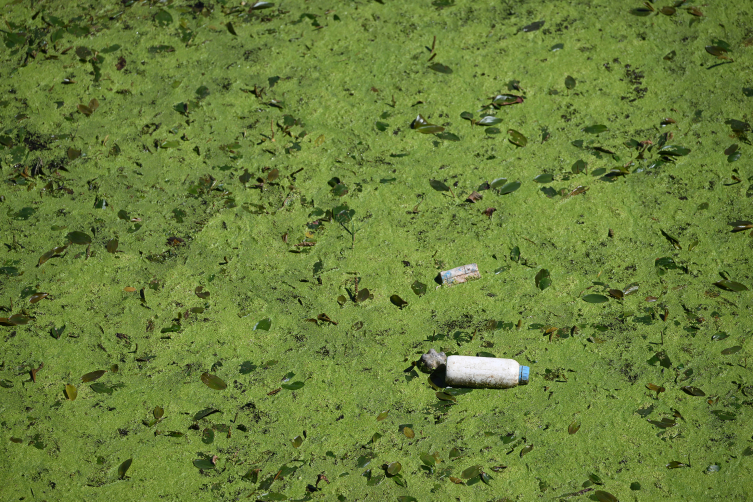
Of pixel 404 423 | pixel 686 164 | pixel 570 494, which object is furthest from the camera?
pixel 686 164

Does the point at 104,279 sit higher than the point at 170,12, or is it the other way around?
the point at 170,12

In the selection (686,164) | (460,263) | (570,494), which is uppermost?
(686,164)

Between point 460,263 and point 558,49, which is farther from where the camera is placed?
point 558,49

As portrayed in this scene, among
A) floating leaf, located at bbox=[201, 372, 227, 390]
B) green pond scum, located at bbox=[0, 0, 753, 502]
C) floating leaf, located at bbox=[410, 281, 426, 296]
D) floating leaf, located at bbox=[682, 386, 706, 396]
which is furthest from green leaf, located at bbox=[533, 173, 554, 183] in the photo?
floating leaf, located at bbox=[201, 372, 227, 390]

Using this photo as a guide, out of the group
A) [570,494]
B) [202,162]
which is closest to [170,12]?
[202,162]

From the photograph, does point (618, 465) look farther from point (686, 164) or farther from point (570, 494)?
point (686, 164)

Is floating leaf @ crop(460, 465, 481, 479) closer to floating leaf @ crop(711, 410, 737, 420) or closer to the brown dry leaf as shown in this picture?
floating leaf @ crop(711, 410, 737, 420)

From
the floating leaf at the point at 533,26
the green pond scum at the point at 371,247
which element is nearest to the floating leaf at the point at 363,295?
the green pond scum at the point at 371,247
